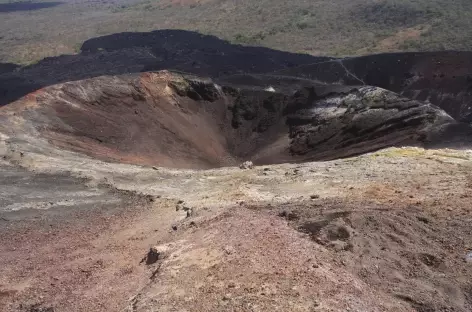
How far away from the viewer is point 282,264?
1027 cm

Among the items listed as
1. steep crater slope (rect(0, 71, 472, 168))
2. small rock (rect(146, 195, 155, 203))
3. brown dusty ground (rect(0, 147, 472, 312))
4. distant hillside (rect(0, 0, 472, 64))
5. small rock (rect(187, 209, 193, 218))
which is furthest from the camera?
distant hillside (rect(0, 0, 472, 64))

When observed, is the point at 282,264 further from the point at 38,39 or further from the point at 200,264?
the point at 38,39

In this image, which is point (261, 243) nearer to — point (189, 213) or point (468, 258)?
point (189, 213)

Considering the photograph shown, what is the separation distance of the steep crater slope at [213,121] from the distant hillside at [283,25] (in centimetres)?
2815

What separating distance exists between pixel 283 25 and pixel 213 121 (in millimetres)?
43718

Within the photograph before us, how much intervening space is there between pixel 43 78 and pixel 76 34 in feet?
86.0

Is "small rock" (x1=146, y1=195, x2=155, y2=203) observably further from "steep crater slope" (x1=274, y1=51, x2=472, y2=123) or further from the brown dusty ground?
"steep crater slope" (x1=274, y1=51, x2=472, y2=123)

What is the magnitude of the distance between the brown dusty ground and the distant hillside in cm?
4222

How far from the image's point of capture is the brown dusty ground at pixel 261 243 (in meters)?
9.72

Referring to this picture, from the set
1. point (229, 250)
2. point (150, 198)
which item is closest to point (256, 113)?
point (150, 198)

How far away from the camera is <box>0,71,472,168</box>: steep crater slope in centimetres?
2469

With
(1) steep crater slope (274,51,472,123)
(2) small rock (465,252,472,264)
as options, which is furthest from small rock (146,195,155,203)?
(1) steep crater slope (274,51,472,123)

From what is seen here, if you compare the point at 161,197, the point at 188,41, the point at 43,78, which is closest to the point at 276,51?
the point at 188,41

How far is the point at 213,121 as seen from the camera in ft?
103
